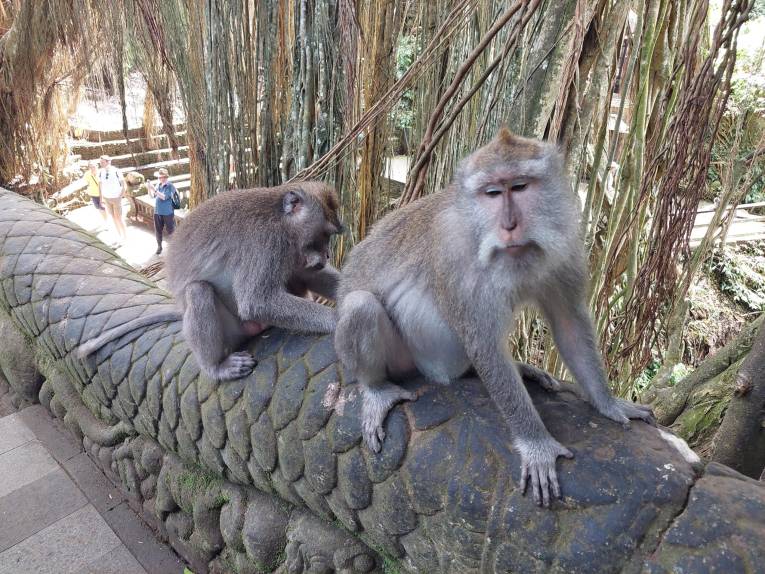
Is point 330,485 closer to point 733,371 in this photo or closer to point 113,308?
point 733,371

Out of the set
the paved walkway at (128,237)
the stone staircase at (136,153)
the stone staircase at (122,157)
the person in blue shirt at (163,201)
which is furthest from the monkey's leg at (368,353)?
the stone staircase at (136,153)

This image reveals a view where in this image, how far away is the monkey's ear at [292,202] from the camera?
2.75 m

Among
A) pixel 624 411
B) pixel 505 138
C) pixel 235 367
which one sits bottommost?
pixel 235 367

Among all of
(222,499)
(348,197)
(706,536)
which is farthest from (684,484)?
(348,197)

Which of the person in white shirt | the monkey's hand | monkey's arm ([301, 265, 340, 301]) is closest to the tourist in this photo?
the person in white shirt

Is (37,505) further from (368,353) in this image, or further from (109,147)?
(109,147)

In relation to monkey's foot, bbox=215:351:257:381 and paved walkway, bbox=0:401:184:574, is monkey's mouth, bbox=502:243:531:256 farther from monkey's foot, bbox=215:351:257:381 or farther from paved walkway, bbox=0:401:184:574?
paved walkway, bbox=0:401:184:574

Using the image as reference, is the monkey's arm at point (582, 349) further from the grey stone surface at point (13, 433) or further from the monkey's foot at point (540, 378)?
the grey stone surface at point (13, 433)

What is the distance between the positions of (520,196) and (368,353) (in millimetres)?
826

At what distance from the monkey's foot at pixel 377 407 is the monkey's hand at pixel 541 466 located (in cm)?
51

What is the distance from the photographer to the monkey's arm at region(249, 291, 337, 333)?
253 cm

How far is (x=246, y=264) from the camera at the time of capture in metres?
2.71

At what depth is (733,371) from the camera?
2.50 metres

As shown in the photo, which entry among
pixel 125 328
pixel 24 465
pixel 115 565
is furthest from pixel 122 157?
pixel 115 565
